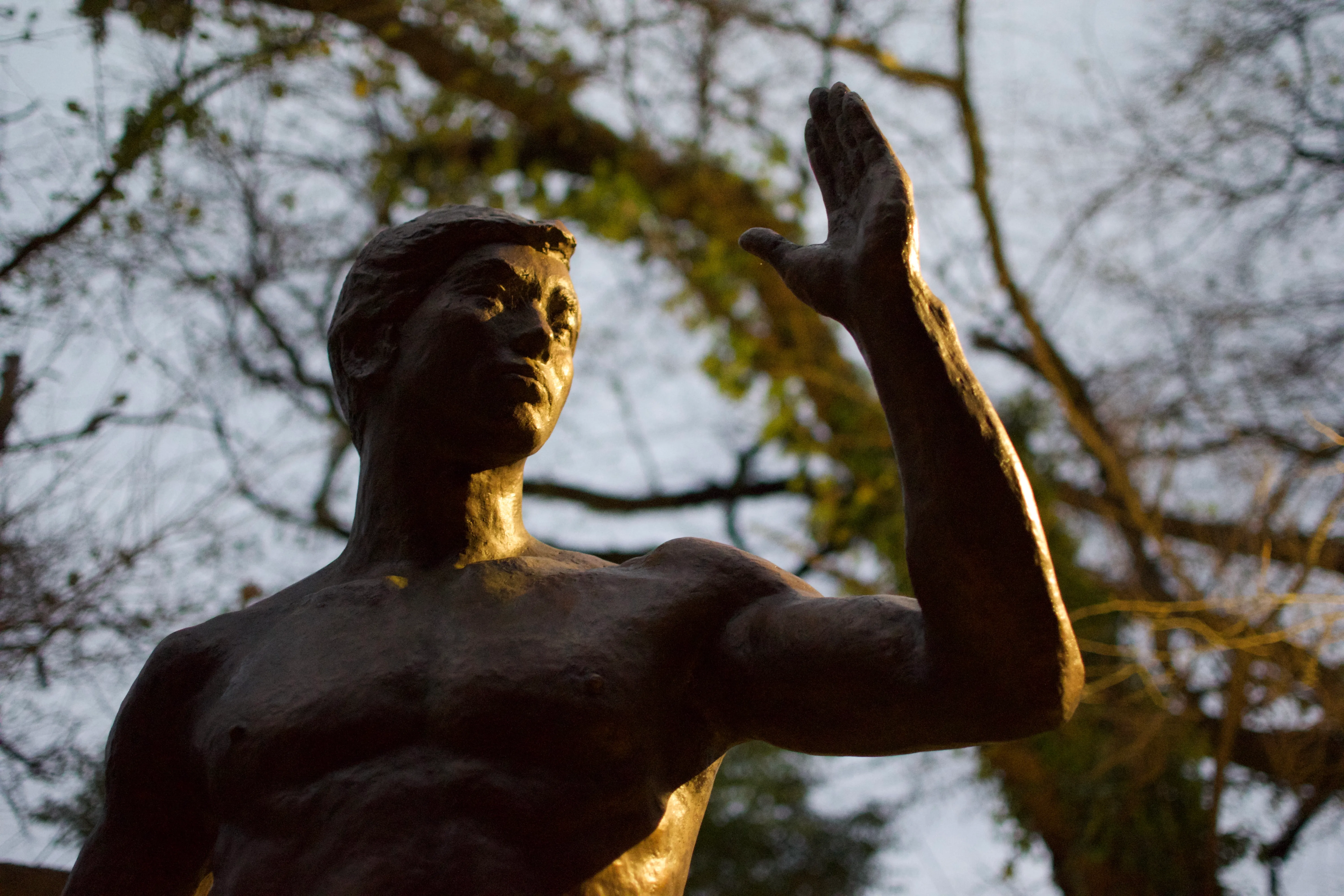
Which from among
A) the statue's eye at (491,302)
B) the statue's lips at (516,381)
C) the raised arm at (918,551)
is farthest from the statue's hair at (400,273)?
the raised arm at (918,551)

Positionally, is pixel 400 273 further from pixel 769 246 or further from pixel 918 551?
pixel 918 551

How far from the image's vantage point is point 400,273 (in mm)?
2312

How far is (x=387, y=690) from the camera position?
1885mm

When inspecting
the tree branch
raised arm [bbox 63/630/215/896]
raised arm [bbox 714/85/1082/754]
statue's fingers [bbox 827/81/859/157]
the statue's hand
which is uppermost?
the tree branch

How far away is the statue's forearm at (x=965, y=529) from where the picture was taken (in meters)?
1.63

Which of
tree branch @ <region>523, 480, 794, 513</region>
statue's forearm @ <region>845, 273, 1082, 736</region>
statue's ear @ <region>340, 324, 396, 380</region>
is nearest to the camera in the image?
statue's forearm @ <region>845, 273, 1082, 736</region>

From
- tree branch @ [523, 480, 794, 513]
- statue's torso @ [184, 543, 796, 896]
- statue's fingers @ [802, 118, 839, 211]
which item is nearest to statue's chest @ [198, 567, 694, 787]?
statue's torso @ [184, 543, 796, 896]

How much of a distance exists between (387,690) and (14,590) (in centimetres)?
271

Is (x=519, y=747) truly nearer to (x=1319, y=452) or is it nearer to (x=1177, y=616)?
(x=1177, y=616)

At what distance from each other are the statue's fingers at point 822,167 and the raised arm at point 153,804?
147 centimetres

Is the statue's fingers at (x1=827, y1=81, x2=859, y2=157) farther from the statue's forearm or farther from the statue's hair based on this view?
the statue's hair

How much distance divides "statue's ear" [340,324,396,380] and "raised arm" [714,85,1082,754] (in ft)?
2.67

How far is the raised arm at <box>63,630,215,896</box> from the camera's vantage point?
6.72 ft

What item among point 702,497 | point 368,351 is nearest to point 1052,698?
point 368,351
